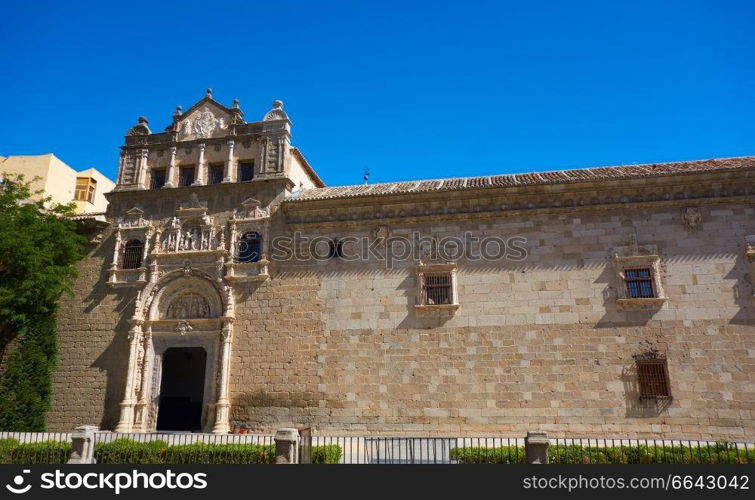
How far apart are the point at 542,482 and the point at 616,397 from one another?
724 centimetres

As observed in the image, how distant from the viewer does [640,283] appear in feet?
50.6

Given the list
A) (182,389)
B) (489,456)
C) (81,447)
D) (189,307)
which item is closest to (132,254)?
(189,307)

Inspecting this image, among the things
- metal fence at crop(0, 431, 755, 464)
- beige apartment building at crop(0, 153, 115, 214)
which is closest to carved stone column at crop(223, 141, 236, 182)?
metal fence at crop(0, 431, 755, 464)

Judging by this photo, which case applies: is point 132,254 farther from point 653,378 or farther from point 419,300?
point 653,378

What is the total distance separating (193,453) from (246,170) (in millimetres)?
10730

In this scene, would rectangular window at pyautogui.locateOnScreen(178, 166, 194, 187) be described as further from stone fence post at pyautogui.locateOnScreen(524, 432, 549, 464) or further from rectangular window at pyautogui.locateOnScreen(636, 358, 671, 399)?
rectangular window at pyautogui.locateOnScreen(636, 358, 671, 399)

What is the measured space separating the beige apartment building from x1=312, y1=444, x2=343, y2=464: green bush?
2182 cm

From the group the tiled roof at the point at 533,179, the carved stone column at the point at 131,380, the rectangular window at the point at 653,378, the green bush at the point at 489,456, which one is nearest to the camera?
the green bush at the point at 489,456

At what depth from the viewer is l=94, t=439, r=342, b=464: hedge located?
11328mm

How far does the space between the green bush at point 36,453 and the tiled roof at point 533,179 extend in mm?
9486

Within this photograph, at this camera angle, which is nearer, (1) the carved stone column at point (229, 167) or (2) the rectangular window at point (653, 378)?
(2) the rectangular window at point (653, 378)

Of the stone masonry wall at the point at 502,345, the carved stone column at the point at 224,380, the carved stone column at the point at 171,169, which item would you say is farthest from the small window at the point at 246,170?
the carved stone column at the point at 224,380

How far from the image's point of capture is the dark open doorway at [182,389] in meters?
18.6

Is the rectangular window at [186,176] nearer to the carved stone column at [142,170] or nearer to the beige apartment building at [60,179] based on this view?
the carved stone column at [142,170]
